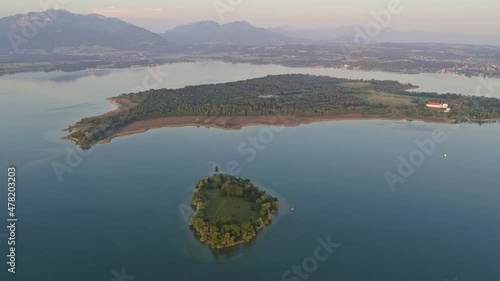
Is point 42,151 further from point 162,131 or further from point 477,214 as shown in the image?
point 477,214

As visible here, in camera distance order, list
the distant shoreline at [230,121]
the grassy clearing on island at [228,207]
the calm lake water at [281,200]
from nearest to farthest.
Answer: the calm lake water at [281,200], the grassy clearing on island at [228,207], the distant shoreline at [230,121]

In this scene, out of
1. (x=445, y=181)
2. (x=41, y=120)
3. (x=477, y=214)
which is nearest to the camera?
(x=477, y=214)

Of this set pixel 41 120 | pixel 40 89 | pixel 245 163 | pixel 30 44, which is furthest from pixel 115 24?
pixel 245 163

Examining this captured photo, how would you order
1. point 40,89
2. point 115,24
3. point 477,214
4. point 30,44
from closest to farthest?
point 477,214 → point 40,89 → point 30,44 → point 115,24

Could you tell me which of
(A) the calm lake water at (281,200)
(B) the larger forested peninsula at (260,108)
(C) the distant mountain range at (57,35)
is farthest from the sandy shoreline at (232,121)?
(C) the distant mountain range at (57,35)

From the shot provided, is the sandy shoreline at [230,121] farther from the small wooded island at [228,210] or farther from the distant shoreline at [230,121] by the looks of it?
the small wooded island at [228,210]

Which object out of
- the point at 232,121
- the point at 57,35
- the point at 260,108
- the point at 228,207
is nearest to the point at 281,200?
the point at 228,207

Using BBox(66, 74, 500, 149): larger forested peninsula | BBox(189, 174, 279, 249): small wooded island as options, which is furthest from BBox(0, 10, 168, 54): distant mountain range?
BBox(189, 174, 279, 249): small wooded island
